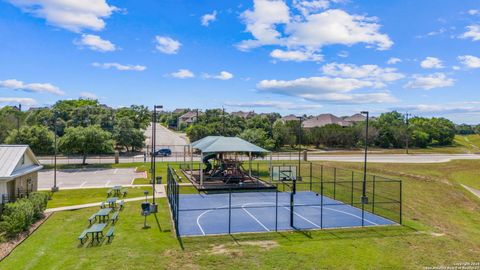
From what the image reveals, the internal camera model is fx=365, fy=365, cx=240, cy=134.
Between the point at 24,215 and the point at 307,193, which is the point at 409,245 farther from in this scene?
the point at 24,215

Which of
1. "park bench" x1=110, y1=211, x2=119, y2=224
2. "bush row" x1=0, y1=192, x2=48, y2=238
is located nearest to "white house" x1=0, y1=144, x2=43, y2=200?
"bush row" x1=0, y1=192, x2=48, y2=238

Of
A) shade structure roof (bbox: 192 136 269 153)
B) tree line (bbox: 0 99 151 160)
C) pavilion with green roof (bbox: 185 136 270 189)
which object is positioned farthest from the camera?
tree line (bbox: 0 99 151 160)

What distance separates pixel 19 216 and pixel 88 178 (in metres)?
18.8

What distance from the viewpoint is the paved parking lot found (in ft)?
104

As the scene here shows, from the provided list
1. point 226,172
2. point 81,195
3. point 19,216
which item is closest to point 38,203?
point 19,216

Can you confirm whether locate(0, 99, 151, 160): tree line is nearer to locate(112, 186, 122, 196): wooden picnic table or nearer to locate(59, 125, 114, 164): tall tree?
locate(59, 125, 114, 164): tall tree

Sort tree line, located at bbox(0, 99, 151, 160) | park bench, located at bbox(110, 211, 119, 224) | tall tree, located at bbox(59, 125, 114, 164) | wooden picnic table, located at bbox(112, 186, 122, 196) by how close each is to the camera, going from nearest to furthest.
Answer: park bench, located at bbox(110, 211, 119, 224), wooden picnic table, located at bbox(112, 186, 122, 196), tall tree, located at bbox(59, 125, 114, 164), tree line, located at bbox(0, 99, 151, 160)

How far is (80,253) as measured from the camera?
14180mm

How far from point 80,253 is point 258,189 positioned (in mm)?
17790

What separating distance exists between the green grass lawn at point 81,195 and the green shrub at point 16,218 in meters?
5.07

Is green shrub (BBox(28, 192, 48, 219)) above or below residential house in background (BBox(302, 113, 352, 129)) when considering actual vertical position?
below

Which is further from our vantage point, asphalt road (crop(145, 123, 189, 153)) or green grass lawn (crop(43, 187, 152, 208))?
asphalt road (crop(145, 123, 189, 153))

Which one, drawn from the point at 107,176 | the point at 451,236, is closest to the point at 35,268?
the point at 451,236

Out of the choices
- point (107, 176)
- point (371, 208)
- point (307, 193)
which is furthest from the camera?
point (107, 176)
